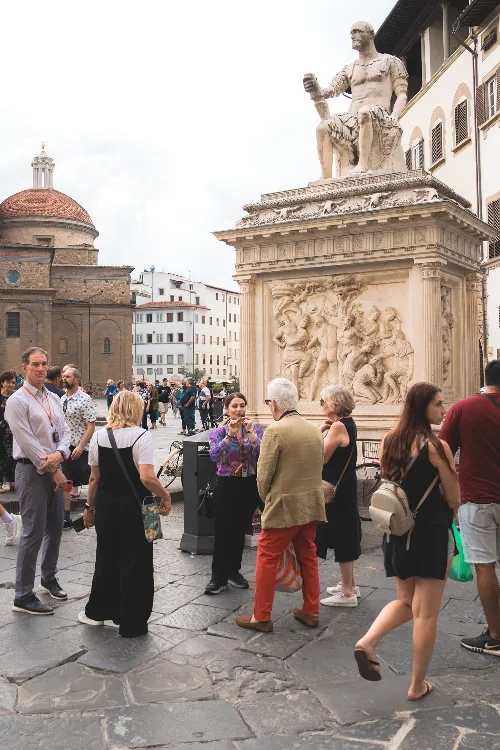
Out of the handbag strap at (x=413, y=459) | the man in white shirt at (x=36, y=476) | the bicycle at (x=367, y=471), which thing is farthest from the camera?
the bicycle at (x=367, y=471)

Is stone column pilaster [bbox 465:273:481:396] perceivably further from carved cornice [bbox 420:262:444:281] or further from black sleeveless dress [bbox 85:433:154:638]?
black sleeveless dress [bbox 85:433:154:638]

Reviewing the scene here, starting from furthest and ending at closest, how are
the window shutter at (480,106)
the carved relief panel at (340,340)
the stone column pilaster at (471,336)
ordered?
1. the window shutter at (480,106)
2. the stone column pilaster at (471,336)
3. the carved relief panel at (340,340)

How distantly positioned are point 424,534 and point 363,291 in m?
7.61

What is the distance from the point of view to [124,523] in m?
5.38

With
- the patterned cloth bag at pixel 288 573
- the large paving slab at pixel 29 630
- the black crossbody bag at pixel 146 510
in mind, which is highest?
the black crossbody bag at pixel 146 510

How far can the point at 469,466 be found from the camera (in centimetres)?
509

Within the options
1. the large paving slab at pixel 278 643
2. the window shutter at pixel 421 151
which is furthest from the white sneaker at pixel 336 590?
the window shutter at pixel 421 151

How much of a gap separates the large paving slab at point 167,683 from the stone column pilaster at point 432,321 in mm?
7013

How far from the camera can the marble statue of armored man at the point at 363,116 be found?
12.0 m

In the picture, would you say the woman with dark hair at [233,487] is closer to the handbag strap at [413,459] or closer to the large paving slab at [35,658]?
the large paving slab at [35,658]

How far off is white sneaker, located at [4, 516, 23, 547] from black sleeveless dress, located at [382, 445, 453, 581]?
4626 millimetres

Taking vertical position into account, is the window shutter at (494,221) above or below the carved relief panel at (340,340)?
above

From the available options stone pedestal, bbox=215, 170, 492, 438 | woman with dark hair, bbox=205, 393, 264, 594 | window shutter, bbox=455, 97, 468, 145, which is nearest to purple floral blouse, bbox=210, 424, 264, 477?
woman with dark hair, bbox=205, 393, 264, 594

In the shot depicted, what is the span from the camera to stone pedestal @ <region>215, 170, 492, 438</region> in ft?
35.7
